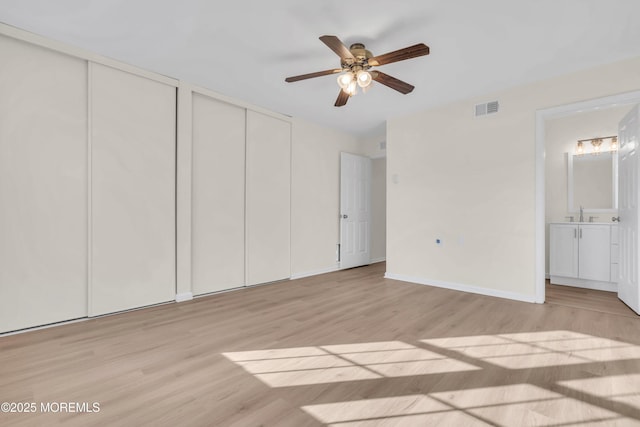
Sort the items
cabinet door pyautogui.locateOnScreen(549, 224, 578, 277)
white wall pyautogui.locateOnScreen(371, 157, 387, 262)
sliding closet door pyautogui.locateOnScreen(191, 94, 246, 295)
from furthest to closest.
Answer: white wall pyautogui.locateOnScreen(371, 157, 387, 262) < cabinet door pyautogui.locateOnScreen(549, 224, 578, 277) < sliding closet door pyautogui.locateOnScreen(191, 94, 246, 295)

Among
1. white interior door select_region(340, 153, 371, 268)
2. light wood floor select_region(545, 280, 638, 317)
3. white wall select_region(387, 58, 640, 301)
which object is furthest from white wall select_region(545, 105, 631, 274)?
white interior door select_region(340, 153, 371, 268)

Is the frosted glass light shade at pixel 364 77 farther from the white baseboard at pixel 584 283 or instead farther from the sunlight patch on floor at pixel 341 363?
the white baseboard at pixel 584 283

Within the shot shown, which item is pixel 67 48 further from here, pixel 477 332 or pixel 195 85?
pixel 477 332

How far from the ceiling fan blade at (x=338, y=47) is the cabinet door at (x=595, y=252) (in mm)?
4202

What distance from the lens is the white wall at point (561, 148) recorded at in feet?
15.7

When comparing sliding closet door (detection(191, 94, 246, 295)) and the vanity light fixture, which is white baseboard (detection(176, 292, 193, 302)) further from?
the vanity light fixture

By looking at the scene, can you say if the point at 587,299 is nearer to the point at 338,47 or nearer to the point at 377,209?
the point at 377,209

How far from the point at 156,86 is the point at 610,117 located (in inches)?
248

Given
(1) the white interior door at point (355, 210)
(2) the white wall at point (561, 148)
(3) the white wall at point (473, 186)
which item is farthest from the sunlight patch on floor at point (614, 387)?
(1) the white interior door at point (355, 210)

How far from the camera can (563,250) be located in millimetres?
4645

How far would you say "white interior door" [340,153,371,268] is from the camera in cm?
604

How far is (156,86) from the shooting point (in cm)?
A: 362

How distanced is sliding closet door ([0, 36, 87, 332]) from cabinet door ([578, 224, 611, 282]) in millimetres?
6247

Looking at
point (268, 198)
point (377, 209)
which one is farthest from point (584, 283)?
point (268, 198)
